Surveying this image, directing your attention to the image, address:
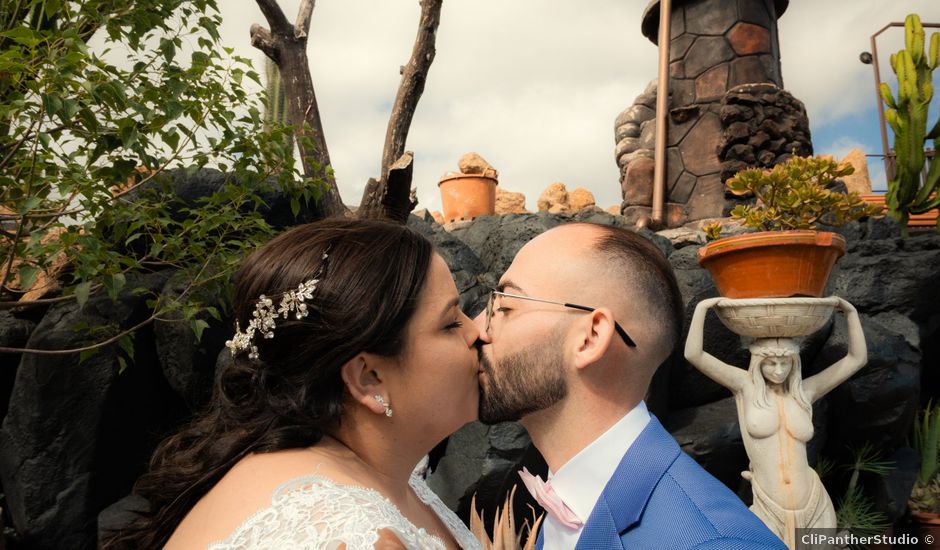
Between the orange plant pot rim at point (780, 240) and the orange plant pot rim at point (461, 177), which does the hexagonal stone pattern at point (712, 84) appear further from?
the orange plant pot rim at point (780, 240)

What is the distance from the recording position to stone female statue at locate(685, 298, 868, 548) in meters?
4.79

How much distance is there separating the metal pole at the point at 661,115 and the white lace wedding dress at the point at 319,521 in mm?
8573

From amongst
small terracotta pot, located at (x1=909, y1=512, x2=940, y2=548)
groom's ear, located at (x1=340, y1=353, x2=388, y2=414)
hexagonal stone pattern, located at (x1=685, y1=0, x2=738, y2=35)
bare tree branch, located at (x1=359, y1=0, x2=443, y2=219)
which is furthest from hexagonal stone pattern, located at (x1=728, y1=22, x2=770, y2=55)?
groom's ear, located at (x1=340, y1=353, x2=388, y2=414)

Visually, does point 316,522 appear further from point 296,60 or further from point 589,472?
point 296,60

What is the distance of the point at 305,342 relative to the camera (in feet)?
5.34

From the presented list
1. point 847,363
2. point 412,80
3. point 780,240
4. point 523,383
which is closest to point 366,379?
point 523,383

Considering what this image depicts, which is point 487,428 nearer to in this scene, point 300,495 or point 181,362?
point 181,362

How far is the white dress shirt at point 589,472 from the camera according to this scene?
1.99 metres

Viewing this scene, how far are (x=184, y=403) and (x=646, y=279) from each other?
6.05m

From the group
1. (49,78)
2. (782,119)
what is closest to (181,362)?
(49,78)

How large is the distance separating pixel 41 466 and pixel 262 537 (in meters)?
6.34

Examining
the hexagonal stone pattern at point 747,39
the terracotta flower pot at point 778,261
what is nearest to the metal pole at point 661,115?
the hexagonal stone pattern at point 747,39

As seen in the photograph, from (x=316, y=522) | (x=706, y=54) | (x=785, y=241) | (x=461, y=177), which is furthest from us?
(x=461, y=177)

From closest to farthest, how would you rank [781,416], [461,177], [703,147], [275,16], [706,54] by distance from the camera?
[781,416]
[275,16]
[703,147]
[706,54]
[461,177]
